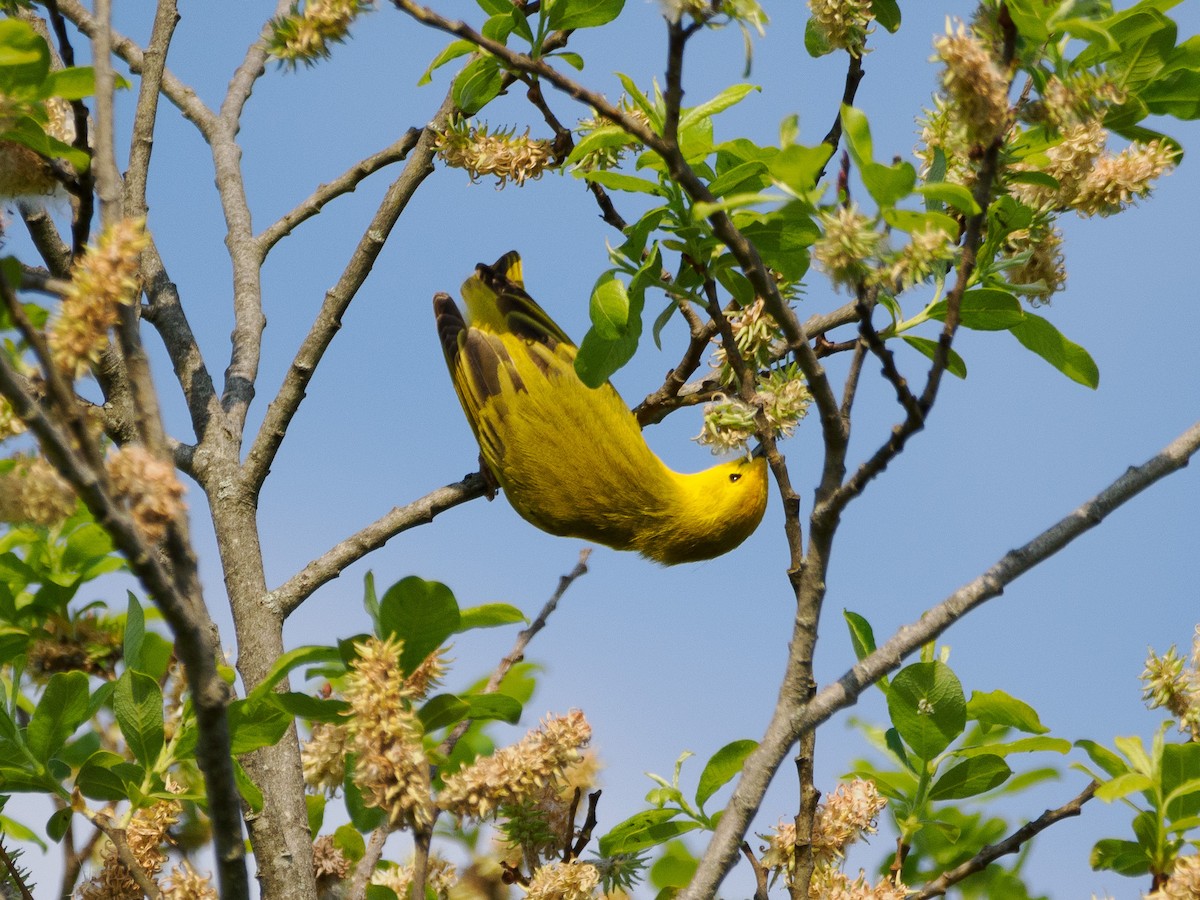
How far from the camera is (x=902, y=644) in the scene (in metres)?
2.37

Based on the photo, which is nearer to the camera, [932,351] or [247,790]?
[932,351]

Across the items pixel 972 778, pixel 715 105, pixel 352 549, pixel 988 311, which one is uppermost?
pixel 352 549

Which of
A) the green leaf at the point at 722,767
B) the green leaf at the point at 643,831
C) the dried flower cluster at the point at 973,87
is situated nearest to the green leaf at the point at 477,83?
the dried flower cluster at the point at 973,87

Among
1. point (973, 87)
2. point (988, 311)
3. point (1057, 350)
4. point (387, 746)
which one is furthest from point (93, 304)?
point (1057, 350)

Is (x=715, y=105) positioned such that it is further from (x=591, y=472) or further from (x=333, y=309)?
(x=591, y=472)

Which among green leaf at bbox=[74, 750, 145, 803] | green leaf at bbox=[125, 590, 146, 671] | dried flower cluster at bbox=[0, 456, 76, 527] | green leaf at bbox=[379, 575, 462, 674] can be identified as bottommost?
green leaf at bbox=[379, 575, 462, 674]

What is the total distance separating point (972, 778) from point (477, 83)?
2113 mm

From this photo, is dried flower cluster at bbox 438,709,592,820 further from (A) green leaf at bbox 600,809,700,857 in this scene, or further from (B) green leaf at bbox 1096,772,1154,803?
(B) green leaf at bbox 1096,772,1154,803

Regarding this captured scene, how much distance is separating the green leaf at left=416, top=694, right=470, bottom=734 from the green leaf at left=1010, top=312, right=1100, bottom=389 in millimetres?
1427

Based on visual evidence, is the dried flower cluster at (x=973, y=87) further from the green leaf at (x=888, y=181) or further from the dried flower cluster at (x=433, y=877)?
the dried flower cluster at (x=433, y=877)

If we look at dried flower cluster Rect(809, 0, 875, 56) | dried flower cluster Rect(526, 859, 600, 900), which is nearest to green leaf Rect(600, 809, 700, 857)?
dried flower cluster Rect(526, 859, 600, 900)

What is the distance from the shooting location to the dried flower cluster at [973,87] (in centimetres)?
174

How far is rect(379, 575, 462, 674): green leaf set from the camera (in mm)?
2191

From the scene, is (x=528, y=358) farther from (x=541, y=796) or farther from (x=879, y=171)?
(x=879, y=171)
